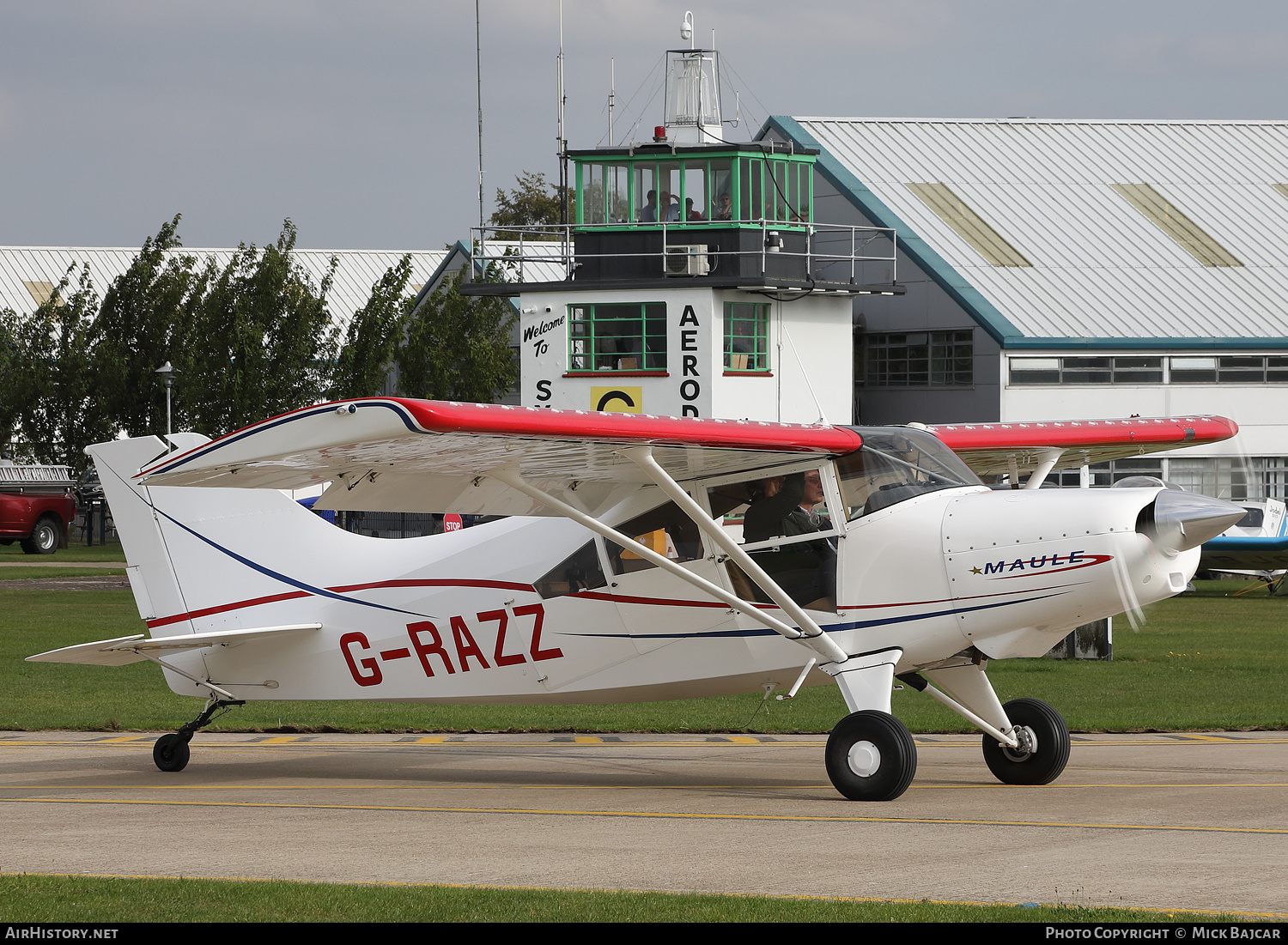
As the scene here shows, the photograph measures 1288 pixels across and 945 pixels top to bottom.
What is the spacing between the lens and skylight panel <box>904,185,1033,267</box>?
136 ft

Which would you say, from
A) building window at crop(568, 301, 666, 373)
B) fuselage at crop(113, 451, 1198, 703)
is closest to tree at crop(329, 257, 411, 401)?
building window at crop(568, 301, 666, 373)

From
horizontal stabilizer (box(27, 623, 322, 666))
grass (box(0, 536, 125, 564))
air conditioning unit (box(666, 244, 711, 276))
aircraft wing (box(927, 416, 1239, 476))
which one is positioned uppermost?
air conditioning unit (box(666, 244, 711, 276))

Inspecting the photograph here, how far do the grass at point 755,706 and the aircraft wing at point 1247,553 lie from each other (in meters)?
1.17

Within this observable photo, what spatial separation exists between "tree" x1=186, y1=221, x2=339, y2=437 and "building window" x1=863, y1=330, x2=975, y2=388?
16.1 m

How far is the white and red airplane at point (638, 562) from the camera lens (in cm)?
989

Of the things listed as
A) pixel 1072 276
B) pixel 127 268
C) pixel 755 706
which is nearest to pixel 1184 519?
pixel 755 706

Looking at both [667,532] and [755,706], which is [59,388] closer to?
[755,706]

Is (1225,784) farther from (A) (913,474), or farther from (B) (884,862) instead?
(B) (884,862)

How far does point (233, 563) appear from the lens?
12562 mm

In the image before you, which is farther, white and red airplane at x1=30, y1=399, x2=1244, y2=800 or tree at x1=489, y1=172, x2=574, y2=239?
tree at x1=489, y1=172, x2=574, y2=239

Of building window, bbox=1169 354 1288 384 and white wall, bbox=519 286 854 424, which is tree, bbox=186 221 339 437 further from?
building window, bbox=1169 354 1288 384

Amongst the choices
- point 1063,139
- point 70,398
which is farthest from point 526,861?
point 70,398

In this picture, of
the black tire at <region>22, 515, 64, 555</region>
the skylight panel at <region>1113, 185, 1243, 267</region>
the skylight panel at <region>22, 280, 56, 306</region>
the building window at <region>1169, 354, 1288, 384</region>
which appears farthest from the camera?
the skylight panel at <region>22, 280, 56, 306</region>

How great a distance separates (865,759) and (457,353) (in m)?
37.7
